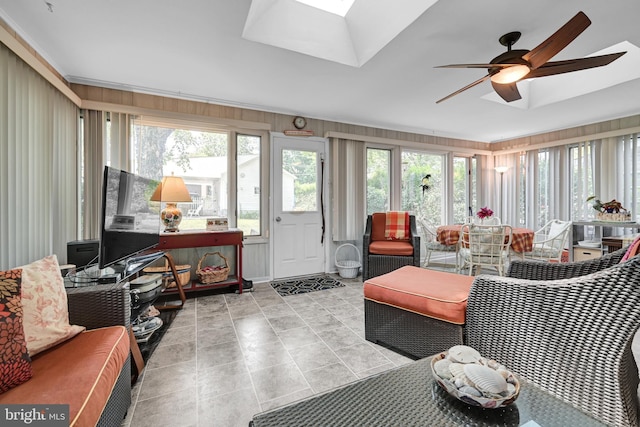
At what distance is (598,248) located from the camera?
3.54 metres

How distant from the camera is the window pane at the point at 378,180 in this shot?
460 centimetres

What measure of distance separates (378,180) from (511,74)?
2.68m

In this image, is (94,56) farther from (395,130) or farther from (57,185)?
(395,130)

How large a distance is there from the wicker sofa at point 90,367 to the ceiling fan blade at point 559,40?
8.98 feet

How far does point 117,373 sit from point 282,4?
2.59 meters

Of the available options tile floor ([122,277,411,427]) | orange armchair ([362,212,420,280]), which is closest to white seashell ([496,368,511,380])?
tile floor ([122,277,411,427])

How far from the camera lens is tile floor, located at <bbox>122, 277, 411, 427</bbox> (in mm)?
1453

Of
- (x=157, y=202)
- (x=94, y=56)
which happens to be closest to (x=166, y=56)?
(x=94, y=56)

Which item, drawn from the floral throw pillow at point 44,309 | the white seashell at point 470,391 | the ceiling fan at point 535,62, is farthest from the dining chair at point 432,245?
the floral throw pillow at point 44,309

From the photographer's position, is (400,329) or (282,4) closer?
(400,329)

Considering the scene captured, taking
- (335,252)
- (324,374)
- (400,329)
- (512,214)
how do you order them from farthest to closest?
1. (512,214)
2. (335,252)
3. (400,329)
4. (324,374)

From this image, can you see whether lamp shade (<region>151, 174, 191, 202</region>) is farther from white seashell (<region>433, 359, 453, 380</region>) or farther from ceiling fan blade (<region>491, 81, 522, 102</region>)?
ceiling fan blade (<region>491, 81, 522, 102</region>)

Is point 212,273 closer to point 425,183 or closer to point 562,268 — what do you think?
point 562,268

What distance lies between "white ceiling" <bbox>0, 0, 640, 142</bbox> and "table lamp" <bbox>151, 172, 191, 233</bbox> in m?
1.08
